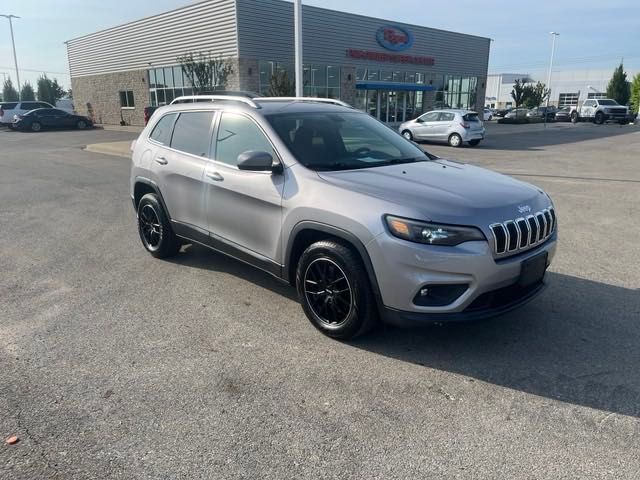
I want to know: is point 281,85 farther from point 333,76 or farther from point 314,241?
point 314,241

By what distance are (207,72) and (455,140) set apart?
1247 cm

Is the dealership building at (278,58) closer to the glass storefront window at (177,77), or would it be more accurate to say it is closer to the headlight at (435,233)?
the glass storefront window at (177,77)

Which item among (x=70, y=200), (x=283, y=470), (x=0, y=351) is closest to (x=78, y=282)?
(x=0, y=351)

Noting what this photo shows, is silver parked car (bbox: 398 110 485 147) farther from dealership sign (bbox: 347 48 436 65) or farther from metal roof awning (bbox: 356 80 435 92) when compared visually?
dealership sign (bbox: 347 48 436 65)

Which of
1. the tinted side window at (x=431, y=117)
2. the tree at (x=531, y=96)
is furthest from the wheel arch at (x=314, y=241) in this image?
the tree at (x=531, y=96)

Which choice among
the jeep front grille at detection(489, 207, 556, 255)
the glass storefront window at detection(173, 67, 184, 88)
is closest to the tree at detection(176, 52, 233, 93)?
the glass storefront window at detection(173, 67, 184, 88)

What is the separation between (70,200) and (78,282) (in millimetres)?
5011

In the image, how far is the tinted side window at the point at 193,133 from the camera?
16.1 ft

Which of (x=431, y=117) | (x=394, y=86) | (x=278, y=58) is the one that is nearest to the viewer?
(x=431, y=117)

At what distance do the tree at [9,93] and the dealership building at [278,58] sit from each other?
29805 mm

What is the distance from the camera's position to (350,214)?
3469 millimetres

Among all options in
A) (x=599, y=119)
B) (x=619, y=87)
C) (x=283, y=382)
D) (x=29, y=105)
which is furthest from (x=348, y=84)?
(x=619, y=87)

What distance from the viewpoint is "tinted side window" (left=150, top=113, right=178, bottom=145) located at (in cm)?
551

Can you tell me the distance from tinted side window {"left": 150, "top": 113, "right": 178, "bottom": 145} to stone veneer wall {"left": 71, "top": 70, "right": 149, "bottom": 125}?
30.2 m
